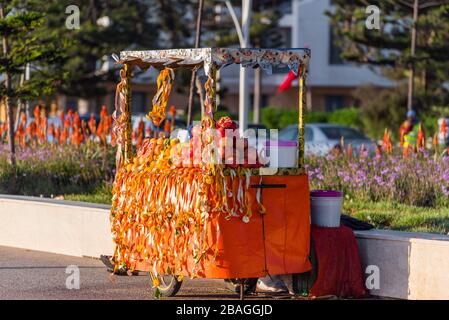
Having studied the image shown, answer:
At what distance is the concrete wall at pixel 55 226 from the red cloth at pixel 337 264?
331cm

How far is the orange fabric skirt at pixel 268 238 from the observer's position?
9680 millimetres

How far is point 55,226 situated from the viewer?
13.8 metres

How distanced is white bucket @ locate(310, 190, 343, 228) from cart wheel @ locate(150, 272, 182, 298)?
1.44m

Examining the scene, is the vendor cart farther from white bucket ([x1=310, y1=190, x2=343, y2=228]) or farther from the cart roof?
white bucket ([x1=310, y1=190, x2=343, y2=228])

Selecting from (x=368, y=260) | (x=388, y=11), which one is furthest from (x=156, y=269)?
(x=388, y=11)

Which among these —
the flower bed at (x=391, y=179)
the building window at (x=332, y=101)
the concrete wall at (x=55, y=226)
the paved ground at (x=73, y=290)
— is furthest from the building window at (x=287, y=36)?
the paved ground at (x=73, y=290)

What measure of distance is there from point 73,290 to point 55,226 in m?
2.92

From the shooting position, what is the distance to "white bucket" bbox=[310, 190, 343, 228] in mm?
10445

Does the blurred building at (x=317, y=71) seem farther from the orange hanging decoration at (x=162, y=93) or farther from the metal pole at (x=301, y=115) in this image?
the metal pole at (x=301, y=115)

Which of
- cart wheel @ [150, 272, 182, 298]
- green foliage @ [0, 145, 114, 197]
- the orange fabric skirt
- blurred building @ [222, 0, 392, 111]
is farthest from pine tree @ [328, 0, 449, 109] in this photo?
the orange fabric skirt

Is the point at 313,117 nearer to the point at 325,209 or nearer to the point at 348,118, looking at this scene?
the point at 348,118
